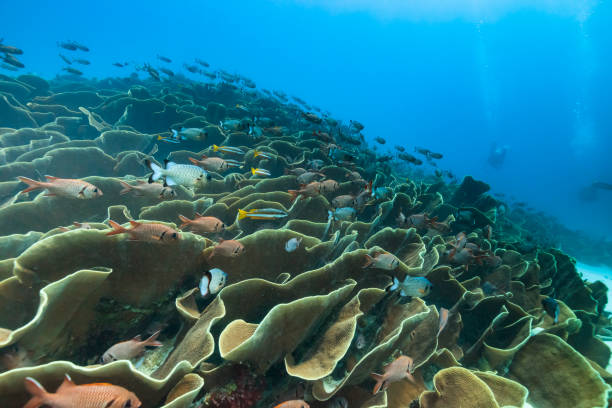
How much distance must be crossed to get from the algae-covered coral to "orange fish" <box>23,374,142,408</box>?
0.15 m

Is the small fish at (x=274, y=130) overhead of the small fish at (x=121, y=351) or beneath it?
overhead

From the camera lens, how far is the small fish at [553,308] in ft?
11.9

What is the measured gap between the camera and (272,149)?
623 cm

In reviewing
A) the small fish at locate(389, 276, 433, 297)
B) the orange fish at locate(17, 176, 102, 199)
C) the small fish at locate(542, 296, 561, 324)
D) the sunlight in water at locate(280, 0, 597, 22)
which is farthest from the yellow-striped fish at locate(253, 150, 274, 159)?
the sunlight in water at locate(280, 0, 597, 22)

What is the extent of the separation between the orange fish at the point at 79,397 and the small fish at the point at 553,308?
187 inches

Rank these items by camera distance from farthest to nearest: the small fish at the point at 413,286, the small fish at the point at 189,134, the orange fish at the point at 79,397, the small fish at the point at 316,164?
the small fish at the point at 316,164 < the small fish at the point at 189,134 < the small fish at the point at 413,286 < the orange fish at the point at 79,397

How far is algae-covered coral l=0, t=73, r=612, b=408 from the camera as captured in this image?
73.1 inches

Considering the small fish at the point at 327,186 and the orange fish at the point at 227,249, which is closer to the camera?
the orange fish at the point at 227,249

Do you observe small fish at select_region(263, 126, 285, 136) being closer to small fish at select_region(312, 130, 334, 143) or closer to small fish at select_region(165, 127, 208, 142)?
small fish at select_region(312, 130, 334, 143)

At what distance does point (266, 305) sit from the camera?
254cm

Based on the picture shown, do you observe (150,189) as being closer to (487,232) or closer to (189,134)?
(189,134)

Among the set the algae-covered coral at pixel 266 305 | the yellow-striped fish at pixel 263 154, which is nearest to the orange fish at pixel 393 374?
the algae-covered coral at pixel 266 305

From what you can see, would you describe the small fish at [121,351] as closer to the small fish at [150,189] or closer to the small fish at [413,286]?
the small fish at [150,189]

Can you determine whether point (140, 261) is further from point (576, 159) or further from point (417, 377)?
point (576, 159)
